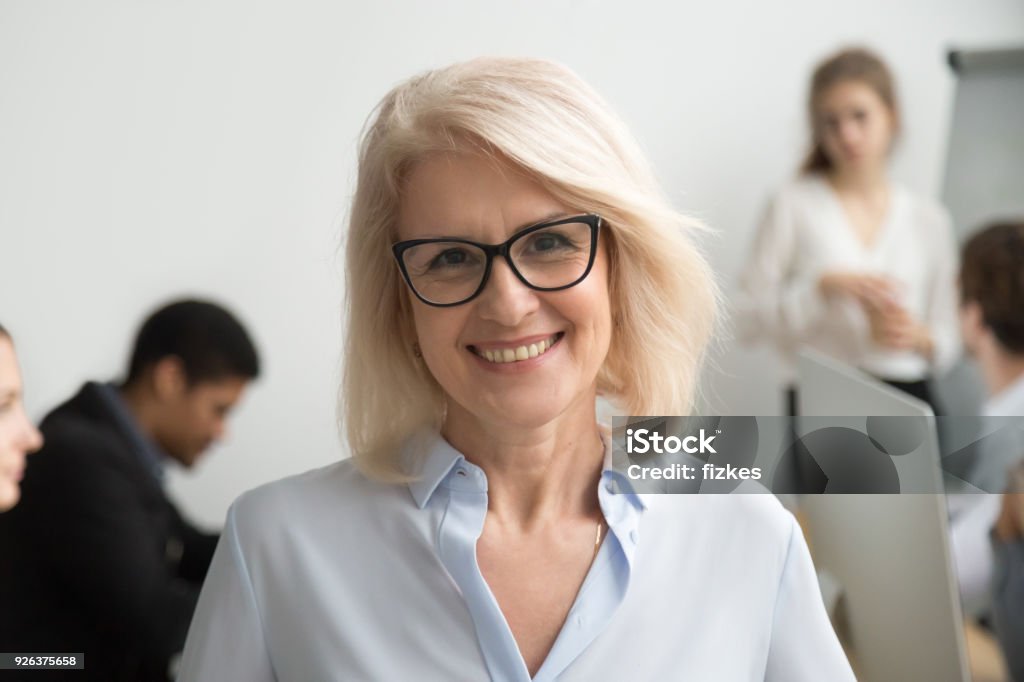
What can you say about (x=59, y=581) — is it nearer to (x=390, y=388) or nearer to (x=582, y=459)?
(x=390, y=388)

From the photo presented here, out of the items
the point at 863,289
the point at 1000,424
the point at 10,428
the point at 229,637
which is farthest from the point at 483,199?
the point at 863,289

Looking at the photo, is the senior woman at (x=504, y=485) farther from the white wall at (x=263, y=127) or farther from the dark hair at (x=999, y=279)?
the white wall at (x=263, y=127)

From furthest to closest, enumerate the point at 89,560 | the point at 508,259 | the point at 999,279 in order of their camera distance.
Answer: the point at 999,279
the point at 89,560
the point at 508,259

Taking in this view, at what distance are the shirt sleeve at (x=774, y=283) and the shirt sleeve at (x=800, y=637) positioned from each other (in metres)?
2.04

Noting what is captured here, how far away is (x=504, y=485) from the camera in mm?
1107

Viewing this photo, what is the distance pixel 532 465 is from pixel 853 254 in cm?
228

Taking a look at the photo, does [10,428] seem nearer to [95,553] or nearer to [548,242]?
[95,553]

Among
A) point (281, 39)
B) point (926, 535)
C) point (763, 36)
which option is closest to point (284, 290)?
point (281, 39)

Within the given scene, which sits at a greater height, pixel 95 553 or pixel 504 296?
pixel 504 296

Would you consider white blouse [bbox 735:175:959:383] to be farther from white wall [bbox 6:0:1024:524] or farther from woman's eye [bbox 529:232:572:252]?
woman's eye [bbox 529:232:572:252]

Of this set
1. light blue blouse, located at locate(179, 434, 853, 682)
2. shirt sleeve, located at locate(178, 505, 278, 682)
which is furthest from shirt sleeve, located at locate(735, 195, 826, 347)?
shirt sleeve, located at locate(178, 505, 278, 682)

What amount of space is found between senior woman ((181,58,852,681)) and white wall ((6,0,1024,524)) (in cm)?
188

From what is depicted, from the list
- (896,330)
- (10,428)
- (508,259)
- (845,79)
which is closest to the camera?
(508,259)

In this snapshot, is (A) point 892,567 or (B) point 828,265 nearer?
(A) point 892,567
